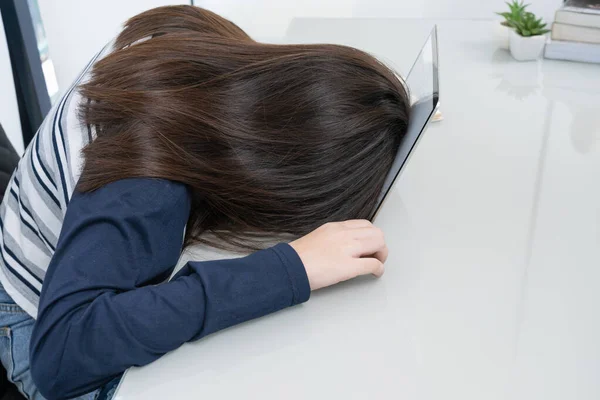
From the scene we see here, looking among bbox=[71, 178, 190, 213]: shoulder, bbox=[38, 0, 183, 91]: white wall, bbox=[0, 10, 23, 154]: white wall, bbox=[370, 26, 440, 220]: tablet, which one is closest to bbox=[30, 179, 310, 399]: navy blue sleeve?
bbox=[71, 178, 190, 213]: shoulder

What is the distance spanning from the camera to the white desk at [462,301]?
0.66 meters

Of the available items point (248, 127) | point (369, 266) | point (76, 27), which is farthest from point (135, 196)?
point (76, 27)

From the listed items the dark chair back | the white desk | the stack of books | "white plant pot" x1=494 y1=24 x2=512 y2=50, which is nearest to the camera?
the white desk

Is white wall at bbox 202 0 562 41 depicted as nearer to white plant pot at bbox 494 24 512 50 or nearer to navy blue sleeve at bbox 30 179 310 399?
white plant pot at bbox 494 24 512 50

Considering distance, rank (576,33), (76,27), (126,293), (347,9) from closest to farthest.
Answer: (126,293), (576,33), (76,27), (347,9)

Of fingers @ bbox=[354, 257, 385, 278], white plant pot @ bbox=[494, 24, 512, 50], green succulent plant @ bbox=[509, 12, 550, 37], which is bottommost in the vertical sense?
fingers @ bbox=[354, 257, 385, 278]

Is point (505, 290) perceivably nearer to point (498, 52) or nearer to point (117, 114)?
point (117, 114)

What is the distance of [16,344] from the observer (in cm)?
88

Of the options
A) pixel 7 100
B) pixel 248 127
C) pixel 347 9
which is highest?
pixel 248 127

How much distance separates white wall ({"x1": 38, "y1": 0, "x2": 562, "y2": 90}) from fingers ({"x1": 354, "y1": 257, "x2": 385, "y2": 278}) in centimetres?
168

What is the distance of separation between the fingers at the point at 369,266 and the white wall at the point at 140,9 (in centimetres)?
168

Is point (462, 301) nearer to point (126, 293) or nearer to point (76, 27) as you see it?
point (126, 293)

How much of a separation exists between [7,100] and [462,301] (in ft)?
5.41

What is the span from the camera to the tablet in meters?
0.81
